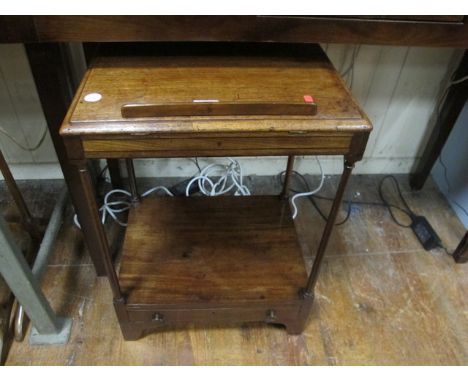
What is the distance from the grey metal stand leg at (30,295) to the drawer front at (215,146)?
0.99 feet

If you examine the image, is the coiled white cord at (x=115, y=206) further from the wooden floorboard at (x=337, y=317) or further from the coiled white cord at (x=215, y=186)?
the wooden floorboard at (x=337, y=317)

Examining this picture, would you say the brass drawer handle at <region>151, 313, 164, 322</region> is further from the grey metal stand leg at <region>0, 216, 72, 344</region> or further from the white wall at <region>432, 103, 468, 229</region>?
the white wall at <region>432, 103, 468, 229</region>

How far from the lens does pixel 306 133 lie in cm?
57

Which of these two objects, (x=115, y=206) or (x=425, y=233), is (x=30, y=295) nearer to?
(x=115, y=206)

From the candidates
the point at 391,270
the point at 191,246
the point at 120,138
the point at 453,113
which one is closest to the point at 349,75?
the point at 453,113

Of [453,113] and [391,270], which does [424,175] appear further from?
[391,270]

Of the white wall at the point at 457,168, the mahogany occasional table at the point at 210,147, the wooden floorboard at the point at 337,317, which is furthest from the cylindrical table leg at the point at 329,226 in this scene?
the white wall at the point at 457,168

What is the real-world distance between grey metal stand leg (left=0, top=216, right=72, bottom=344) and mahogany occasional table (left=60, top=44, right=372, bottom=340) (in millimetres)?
164

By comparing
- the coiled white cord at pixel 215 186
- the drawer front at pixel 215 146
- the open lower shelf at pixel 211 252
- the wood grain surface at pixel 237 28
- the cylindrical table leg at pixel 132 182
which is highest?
the wood grain surface at pixel 237 28

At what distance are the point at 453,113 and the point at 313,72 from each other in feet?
2.64

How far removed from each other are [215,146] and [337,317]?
2.24ft

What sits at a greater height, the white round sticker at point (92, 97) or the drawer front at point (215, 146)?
the white round sticker at point (92, 97)

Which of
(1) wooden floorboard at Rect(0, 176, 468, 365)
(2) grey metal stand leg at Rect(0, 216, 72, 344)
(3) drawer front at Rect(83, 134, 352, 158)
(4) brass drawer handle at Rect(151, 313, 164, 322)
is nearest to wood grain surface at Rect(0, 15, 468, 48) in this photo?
(3) drawer front at Rect(83, 134, 352, 158)

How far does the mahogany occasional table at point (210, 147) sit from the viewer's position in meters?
0.56
